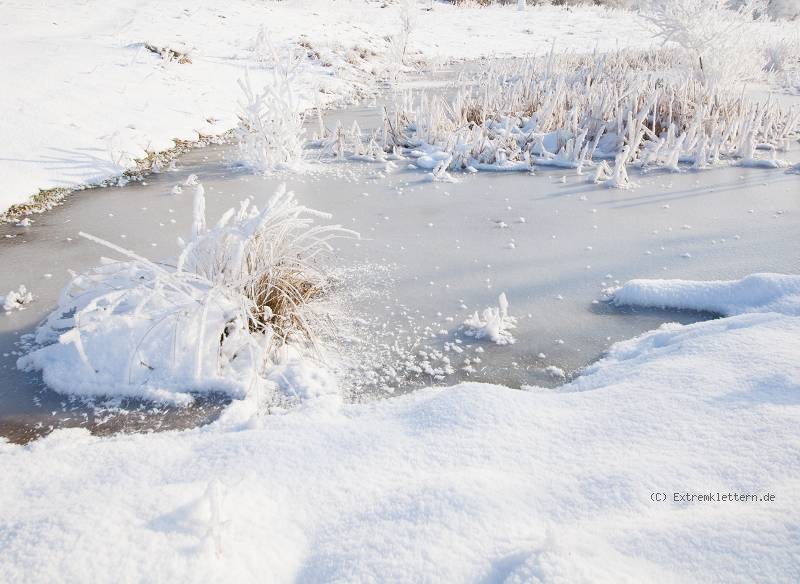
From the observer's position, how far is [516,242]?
401 centimetres

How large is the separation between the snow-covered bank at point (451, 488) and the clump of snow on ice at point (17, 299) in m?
1.34

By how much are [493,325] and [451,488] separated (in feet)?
4.76

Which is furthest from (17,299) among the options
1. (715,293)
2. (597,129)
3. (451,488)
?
(597,129)

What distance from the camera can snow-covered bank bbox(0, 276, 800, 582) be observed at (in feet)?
3.86

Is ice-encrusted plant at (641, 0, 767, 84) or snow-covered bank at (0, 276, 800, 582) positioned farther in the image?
ice-encrusted plant at (641, 0, 767, 84)

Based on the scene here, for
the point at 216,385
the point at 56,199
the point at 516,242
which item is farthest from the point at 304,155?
the point at 216,385

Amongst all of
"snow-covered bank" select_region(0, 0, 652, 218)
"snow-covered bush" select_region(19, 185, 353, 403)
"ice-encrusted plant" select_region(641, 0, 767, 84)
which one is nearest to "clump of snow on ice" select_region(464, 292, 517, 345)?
"snow-covered bush" select_region(19, 185, 353, 403)

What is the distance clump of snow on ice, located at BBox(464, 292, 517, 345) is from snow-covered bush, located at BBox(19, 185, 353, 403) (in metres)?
0.84

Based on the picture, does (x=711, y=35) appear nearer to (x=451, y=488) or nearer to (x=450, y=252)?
(x=450, y=252)

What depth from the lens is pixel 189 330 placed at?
251 cm

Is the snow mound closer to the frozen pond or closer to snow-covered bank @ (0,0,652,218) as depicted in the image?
the frozen pond

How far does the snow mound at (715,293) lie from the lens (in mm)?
2928

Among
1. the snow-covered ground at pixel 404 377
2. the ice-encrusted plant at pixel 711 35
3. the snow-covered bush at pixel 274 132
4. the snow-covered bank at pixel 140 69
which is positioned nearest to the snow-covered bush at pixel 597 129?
the snow-covered ground at pixel 404 377

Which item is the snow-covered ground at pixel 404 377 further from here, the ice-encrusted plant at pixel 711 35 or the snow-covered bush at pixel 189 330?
the ice-encrusted plant at pixel 711 35
